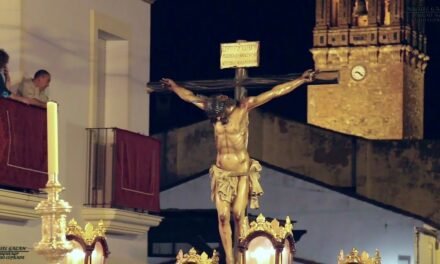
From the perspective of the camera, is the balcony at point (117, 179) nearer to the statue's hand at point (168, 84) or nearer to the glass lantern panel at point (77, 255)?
the statue's hand at point (168, 84)

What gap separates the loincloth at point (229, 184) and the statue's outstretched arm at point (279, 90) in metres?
0.67

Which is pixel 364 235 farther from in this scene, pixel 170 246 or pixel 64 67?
pixel 64 67

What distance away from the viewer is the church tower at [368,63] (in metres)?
53.6

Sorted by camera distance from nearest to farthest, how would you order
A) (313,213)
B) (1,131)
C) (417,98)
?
(1,131), (313,213), (417,98)

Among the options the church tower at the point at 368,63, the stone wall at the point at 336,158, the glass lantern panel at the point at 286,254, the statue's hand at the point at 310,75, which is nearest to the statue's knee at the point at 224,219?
the glass lantern panel at the point at 286,254

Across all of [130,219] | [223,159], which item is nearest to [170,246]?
[130,219]

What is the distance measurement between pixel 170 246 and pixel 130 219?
38.7 feet

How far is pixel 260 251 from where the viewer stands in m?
14.8

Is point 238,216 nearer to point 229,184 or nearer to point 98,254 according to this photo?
point 229,184

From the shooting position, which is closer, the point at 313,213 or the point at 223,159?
the point at 223,159

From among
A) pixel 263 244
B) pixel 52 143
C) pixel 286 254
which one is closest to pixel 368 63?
pixel 286 254

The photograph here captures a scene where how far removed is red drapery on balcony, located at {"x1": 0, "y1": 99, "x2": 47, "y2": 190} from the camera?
17500 mm

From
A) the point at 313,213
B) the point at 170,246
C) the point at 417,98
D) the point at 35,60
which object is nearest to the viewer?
the point at 35,60

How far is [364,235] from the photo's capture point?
3419 cm
